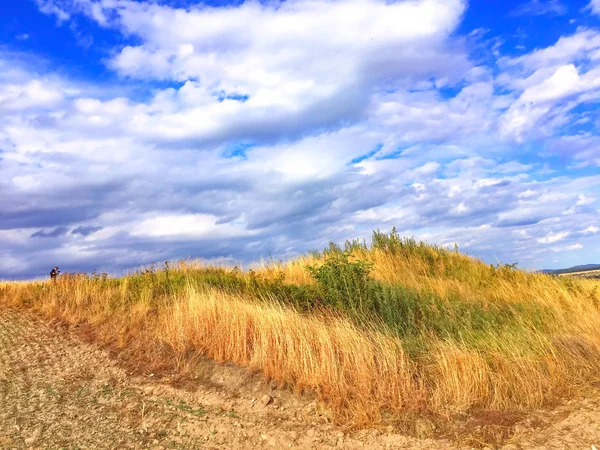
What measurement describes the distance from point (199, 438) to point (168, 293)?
5730 mm

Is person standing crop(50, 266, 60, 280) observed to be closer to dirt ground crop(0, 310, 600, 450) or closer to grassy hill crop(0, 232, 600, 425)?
grassy hill crop(0, 232, 600, 425)

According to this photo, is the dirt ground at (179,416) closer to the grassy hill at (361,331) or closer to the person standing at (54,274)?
the grassy hill at (361,331)

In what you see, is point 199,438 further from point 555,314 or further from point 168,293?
point 555,314

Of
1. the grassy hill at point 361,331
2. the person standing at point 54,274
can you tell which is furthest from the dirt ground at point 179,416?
the person standing at point 54,274

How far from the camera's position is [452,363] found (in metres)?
6.77

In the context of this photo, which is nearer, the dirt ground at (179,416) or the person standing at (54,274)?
the dirt ground at (179,416)

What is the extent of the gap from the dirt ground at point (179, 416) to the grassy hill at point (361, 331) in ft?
1.06

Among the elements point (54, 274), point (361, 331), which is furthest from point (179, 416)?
point (54, 274)

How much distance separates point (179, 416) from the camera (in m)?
6.27

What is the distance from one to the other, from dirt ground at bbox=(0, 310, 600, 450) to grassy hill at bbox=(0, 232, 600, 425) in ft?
1.06

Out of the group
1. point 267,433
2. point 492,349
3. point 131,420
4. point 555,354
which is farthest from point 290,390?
point 555,354

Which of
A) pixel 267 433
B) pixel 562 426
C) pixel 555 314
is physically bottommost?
pixel 562 426

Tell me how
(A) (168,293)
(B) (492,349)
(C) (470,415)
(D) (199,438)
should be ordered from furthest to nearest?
(A) (168,293) < (B) (492,349) < (C) (470,415) < (D) (199,438)

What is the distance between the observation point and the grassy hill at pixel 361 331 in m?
6.50
